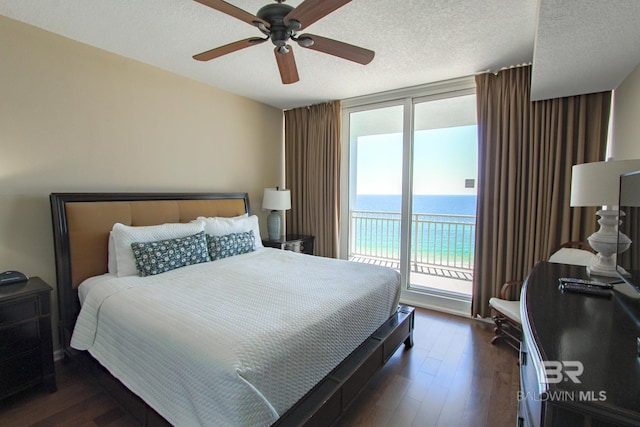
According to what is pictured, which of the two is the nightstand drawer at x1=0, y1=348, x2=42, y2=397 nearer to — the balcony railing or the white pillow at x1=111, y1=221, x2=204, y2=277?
the white pillow at x1=111, y1=221, x2=204, y2=277

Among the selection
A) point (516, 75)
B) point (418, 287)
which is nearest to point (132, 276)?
point (418, 287)

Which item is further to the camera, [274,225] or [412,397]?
[274,225]

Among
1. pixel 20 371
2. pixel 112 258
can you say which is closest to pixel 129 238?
pixel 112 258

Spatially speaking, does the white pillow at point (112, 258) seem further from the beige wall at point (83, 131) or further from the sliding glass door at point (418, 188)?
the sliding glass door at point (418, 188)

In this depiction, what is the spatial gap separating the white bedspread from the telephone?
0.47 meters

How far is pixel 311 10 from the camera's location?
1.47 m

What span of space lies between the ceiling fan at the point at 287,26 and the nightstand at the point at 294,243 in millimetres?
2213

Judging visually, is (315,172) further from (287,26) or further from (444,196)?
(287,26)

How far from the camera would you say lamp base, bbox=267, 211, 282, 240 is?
157 inches

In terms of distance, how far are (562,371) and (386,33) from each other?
91.9 inches

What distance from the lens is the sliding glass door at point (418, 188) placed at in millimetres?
3590

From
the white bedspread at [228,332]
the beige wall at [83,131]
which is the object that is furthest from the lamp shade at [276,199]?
the white bedspread at [228,332]

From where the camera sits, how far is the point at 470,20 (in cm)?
206

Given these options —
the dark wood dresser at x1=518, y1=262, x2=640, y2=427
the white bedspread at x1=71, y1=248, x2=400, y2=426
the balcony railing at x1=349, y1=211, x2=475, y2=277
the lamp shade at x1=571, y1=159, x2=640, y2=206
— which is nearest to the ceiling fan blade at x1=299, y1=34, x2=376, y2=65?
the lamp shade at x1=571, y1=159, x2=640, y2=206
